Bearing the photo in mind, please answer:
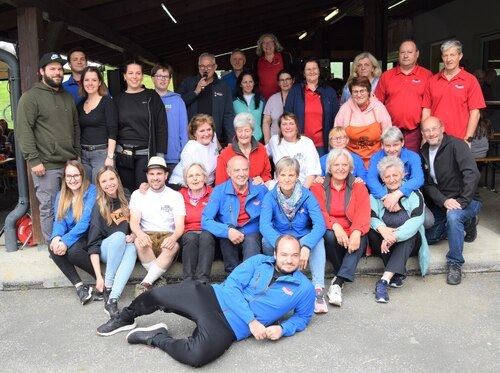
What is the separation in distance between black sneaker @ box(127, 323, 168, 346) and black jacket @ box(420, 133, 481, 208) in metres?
2.45

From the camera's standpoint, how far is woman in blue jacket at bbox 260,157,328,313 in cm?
368

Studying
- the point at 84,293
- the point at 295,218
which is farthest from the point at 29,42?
the point at 295,218

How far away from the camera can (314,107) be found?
4809 millimetres

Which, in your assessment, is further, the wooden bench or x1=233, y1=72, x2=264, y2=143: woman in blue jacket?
the wooden bench

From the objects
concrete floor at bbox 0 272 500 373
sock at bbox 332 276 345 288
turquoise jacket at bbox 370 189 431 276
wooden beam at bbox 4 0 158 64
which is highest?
wooden beam at bbox 4 0 158 64

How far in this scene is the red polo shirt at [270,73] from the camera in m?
5.31

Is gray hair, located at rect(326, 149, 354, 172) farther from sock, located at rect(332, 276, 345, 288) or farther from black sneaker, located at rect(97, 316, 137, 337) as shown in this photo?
black sneaker, located at rect(97, 316, 137, 337)

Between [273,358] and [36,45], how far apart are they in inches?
128

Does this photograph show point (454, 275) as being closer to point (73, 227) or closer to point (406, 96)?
point (406, 96)

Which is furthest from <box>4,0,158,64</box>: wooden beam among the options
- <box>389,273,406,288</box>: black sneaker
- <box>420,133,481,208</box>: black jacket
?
<box>389,273,406,288</box>: black sneaker

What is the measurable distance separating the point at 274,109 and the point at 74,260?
232cm

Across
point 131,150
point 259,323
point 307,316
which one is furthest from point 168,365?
point 131,150

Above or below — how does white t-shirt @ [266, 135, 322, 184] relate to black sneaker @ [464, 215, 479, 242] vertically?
above

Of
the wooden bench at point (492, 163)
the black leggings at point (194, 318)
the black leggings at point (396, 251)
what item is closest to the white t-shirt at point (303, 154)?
the black leggings at point (396, 251)
